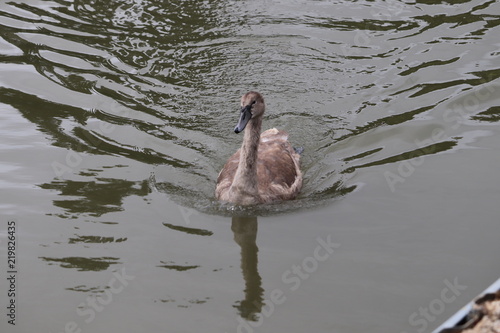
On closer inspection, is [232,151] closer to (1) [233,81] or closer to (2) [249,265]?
(1) [233,81]

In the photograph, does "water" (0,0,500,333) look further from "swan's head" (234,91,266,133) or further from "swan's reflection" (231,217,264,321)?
"swan's head" (234,91,266,133)

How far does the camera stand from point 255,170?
10.3 m

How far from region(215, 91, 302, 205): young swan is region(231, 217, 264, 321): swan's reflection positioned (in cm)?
44

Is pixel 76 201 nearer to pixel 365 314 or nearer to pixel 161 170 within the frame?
pixel 161 170

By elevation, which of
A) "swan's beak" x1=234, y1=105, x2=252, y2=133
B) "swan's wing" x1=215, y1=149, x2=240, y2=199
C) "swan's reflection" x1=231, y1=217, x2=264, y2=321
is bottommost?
"swan's reflection" x1=231, y1=217, x2=264, y2=321

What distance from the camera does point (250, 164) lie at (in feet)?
33.5

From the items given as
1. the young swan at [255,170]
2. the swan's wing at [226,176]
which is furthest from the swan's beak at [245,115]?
the swan's wing at [226,176]

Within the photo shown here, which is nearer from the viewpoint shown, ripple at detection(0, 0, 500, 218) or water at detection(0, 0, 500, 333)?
water at detection(0, 0, 500, 333)

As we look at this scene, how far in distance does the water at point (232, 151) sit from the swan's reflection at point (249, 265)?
3 cm

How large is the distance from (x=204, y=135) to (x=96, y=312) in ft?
15.3

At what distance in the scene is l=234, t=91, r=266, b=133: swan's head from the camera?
32.7 feet

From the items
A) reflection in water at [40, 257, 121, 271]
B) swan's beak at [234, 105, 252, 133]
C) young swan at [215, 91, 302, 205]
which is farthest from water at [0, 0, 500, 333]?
swan's beak at [234, 105, 252, 133]

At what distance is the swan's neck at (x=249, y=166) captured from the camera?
1015 cm

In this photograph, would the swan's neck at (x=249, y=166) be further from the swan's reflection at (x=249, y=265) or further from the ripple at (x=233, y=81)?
the swan's reflection at (x=249, y=265)
